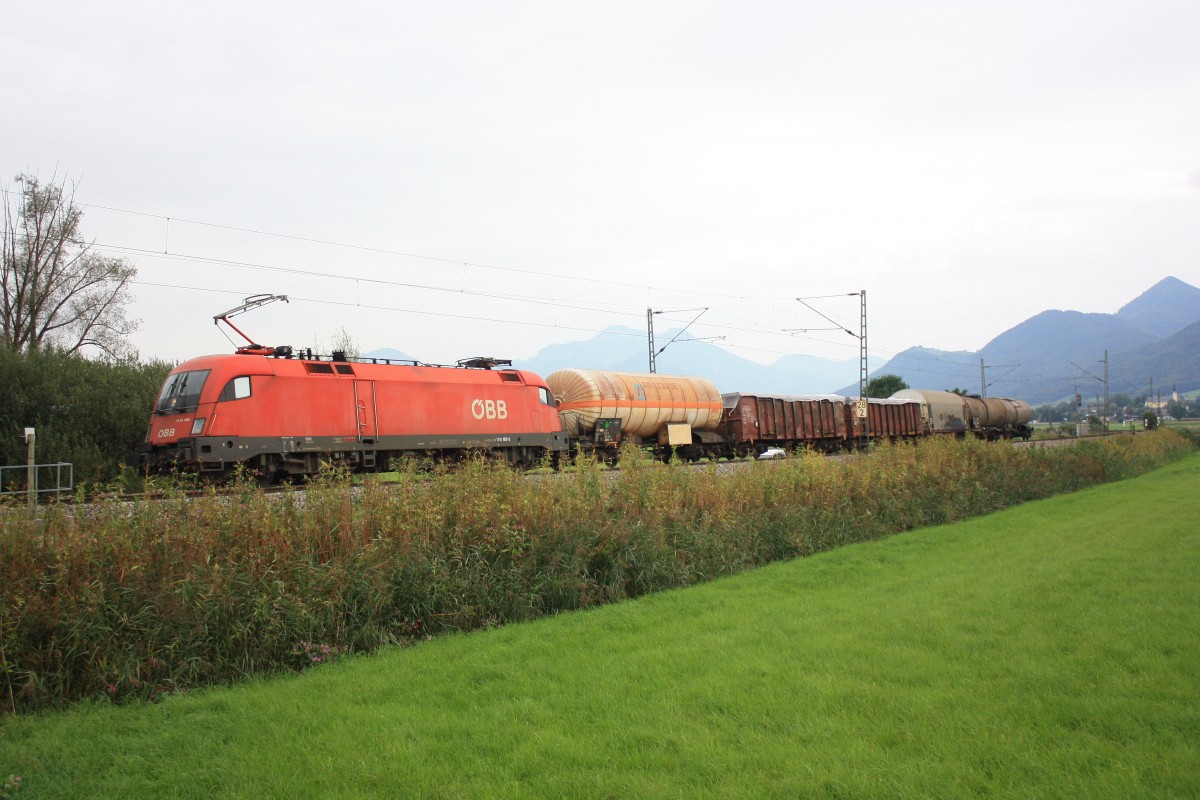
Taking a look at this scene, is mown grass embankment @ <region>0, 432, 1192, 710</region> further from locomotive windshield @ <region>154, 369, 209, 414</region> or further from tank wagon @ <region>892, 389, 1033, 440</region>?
tank wagon @ <region>892, 389, 1033, 440</region>

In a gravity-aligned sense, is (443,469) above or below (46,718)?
above

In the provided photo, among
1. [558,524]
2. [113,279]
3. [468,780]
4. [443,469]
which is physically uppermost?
[113,279]

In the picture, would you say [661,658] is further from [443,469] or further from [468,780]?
[443,469]

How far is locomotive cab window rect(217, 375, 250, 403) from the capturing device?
61.0ft

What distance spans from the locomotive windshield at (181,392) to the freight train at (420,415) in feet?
0.11

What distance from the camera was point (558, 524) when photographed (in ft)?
32.8

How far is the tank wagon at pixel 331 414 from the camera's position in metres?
18.7

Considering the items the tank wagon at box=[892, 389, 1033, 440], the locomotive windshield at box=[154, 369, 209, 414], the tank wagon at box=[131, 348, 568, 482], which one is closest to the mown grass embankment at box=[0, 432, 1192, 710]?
the tank wagon at box=[131, 348, 568, 482]

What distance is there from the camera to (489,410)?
25078 mm

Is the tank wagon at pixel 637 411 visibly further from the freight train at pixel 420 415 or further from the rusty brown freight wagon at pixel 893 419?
the rusty brown freight wagon at pixel 893 419

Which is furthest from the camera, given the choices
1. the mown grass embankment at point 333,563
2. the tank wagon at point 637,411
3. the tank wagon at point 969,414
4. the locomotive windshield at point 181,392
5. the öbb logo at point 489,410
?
the tank wagon at point 969,414

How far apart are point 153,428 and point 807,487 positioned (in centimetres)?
1569

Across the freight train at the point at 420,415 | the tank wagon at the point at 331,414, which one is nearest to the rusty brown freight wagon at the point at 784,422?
the freight train at the point at 420,415

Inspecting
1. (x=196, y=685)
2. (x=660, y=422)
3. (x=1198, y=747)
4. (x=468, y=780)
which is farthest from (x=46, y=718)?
(x=660, y=422)
